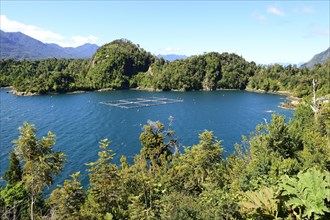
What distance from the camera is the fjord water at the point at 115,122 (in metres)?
46.7

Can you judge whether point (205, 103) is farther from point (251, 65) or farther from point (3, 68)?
point (3, 68)

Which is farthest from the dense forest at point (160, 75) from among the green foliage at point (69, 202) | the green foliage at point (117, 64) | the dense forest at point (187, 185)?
the green foliage at point (69, 202)

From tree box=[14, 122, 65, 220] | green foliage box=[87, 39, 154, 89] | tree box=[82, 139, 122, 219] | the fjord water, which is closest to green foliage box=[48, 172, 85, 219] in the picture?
tree box=[82, 139, 122, 219]

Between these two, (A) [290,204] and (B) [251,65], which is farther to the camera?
(B) [251,65]

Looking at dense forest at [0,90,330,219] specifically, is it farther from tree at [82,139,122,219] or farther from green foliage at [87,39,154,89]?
green foliage at [87,39,154,89]

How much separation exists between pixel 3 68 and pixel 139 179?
184165 mm

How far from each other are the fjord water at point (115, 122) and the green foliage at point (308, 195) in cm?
2945

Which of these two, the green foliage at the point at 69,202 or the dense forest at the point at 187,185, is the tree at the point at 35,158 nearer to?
the dense forest at the point at 187,185

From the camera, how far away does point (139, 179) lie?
63.9 ft

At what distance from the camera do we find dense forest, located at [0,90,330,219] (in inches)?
363

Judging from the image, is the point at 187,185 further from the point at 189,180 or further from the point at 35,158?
the point at 35,158

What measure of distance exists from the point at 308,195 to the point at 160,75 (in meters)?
133

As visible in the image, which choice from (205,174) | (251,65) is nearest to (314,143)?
(205,174)

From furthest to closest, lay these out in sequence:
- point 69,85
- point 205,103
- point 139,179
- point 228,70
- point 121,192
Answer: point 228,70 → point 69,85 → point 205,103 → point 139,179 → point 121,192
